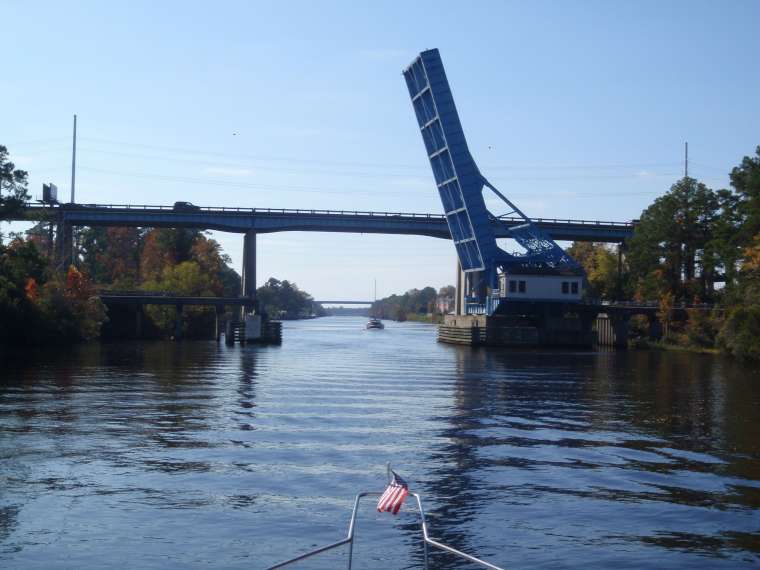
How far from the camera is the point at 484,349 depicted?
71.3m

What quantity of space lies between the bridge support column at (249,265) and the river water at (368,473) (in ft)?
164

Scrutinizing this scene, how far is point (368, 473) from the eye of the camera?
16391 millimetres

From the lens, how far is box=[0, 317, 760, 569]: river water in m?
11.9

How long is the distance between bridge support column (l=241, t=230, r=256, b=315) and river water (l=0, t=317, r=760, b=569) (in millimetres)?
50070

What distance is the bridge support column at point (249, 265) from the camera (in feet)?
274

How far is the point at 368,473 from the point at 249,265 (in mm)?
68562

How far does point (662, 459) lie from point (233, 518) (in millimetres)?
9698

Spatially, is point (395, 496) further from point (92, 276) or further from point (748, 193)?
point (92, 276)

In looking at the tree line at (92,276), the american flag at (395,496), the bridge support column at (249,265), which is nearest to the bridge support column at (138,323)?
the tree line at (92,276)

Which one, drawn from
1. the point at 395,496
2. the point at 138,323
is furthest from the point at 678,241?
the point at 395,496

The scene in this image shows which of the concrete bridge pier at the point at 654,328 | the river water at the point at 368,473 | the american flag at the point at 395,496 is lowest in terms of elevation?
the river water at the point at 368,473

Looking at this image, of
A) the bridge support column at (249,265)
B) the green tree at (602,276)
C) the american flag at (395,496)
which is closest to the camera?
the american flag at (395,496)

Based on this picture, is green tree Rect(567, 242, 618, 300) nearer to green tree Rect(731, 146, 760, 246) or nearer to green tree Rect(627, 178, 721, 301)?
green tree Rect(627, 178, 721, 301)

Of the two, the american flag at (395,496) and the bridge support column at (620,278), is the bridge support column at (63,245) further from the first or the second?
the american flag at (395,496)
